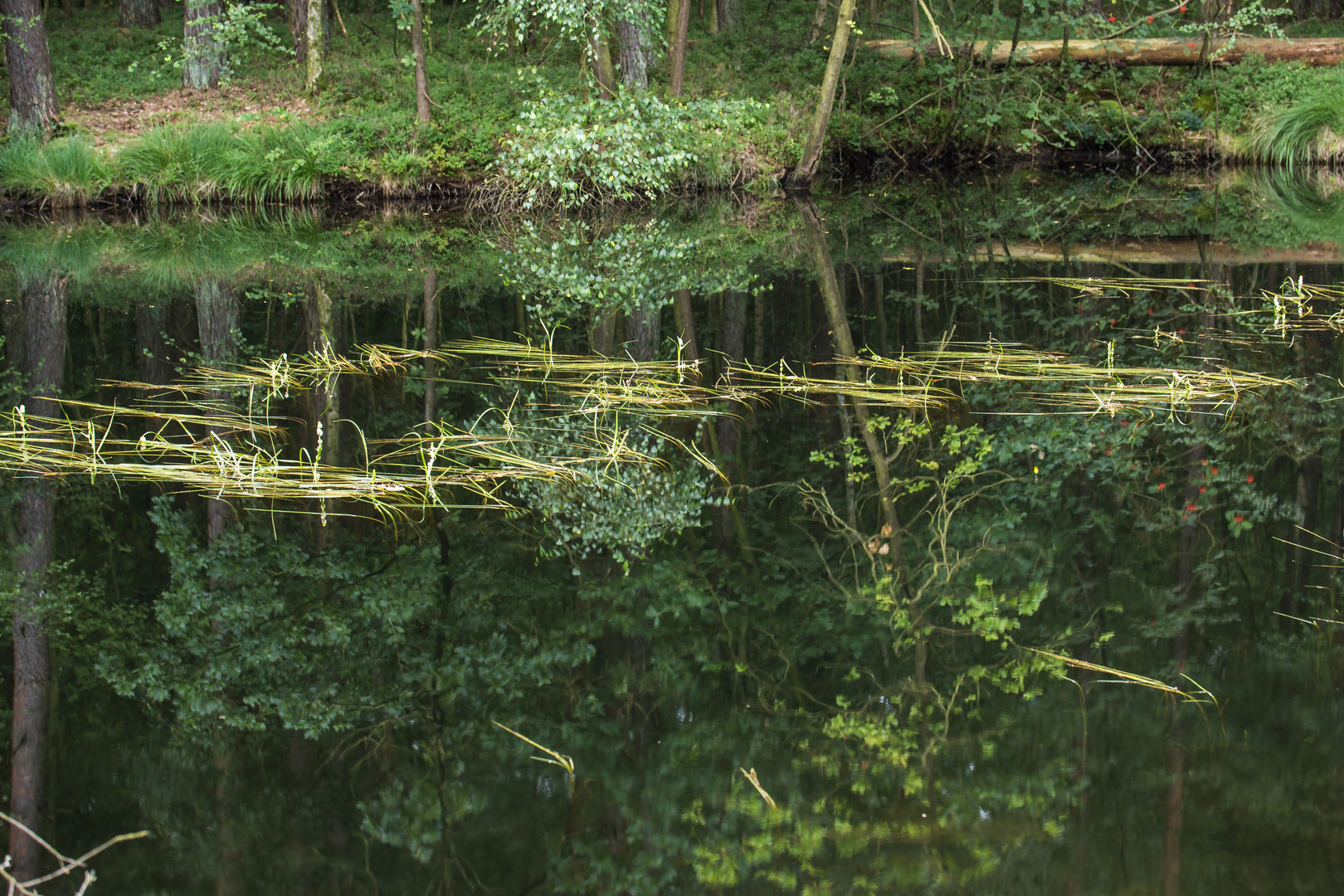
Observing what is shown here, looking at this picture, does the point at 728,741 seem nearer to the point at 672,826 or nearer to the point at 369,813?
the point at 672,826

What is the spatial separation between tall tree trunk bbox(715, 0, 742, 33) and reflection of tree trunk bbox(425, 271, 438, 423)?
38.5 ft

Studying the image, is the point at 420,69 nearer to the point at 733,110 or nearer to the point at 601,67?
the point at 601,67

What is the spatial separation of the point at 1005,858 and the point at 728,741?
29.1 inches

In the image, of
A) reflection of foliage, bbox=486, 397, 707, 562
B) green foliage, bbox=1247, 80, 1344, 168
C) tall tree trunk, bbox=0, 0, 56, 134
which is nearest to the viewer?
reflection of foliage, bbox=486, 397, 707, 562

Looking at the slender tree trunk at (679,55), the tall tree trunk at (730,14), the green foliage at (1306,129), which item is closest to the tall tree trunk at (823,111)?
the slender tree trunk at (679,55)

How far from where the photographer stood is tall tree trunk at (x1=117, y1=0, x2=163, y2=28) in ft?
64.4

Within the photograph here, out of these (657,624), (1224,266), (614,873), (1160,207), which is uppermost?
(1160,207)

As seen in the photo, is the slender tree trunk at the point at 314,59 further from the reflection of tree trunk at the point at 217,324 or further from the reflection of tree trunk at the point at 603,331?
the reflection of tree trunk at the point at 603,331

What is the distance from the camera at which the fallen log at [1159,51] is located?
49.9 ft

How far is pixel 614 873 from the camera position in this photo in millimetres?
2322

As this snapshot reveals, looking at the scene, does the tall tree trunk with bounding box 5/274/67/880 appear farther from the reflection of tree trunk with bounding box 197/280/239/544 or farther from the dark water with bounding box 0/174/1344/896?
the reflection of tree trunk with bounding box 197/280/239/544

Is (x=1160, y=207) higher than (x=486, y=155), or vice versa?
(x=486, y=155)

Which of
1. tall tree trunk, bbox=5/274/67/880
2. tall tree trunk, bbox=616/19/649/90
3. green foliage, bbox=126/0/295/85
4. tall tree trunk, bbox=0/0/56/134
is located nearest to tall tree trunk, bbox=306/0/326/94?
green foliage, bbox=126/0/295/85

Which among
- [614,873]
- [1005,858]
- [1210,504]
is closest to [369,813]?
[614,873]
